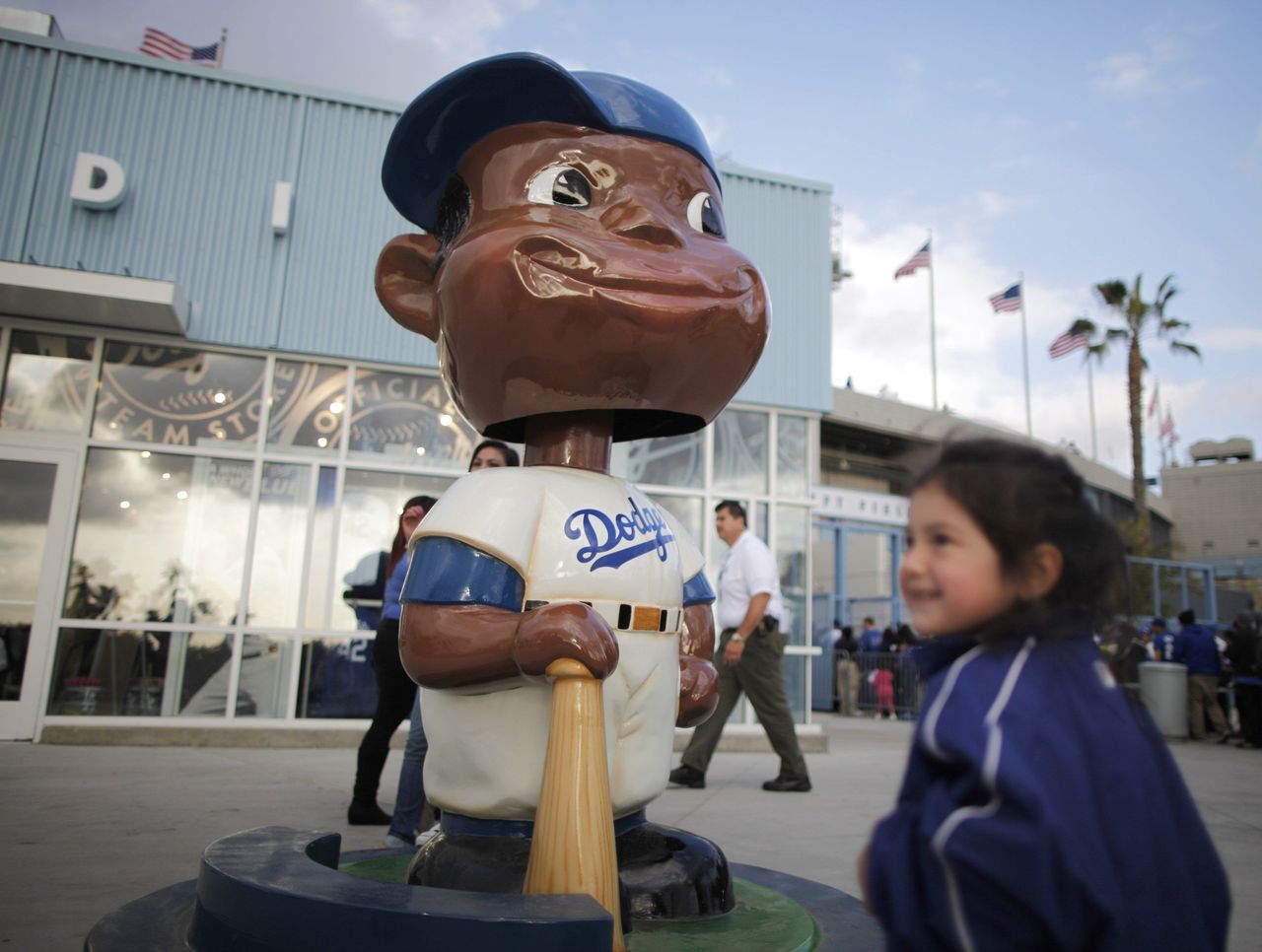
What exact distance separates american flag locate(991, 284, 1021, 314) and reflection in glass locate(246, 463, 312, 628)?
18883 millimetres

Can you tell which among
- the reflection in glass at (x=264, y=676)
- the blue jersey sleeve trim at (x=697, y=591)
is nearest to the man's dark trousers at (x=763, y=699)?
the blue jersey sleeve trim at (x=697, y=591)

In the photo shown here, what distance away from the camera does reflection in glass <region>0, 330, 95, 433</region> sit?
7461 mm

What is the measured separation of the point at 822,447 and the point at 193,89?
2278cm

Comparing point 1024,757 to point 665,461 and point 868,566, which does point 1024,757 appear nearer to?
point 665,461

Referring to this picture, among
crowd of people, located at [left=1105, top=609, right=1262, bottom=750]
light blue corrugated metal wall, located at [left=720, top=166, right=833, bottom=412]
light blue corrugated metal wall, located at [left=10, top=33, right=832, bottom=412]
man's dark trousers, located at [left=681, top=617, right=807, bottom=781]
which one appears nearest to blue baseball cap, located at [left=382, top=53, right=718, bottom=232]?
man's dark trousers, located at [left=681, top=617, right=807, bottom=781]

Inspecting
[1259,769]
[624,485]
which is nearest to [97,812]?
[624,485]

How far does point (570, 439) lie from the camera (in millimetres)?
2598

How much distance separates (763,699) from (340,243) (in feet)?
17.4

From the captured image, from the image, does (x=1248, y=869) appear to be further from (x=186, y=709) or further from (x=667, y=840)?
(x=186, y=709)

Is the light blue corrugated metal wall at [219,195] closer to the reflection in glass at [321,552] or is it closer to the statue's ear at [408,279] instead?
the reflection in glass at [321,552]

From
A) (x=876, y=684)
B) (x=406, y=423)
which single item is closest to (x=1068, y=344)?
(x=876, y=684)

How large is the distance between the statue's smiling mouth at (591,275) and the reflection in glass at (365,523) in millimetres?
5791

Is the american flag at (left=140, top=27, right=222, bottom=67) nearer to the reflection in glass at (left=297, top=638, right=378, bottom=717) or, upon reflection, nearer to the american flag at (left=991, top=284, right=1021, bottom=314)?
the reflection in glass at (left=297, top=638, right=378, bottom=717)

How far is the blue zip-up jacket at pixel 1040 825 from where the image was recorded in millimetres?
1027
